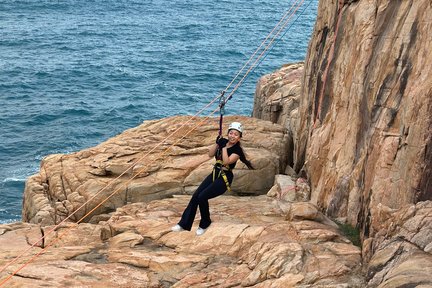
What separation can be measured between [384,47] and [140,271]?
8.31 metres

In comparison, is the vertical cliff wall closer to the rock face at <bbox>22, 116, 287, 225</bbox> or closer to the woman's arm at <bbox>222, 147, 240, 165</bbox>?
the rock face at <bbox>22, 116, 287, 225</bbox>

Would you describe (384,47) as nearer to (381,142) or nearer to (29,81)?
(381,142)

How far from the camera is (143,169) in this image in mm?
23422

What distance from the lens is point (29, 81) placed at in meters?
60.9

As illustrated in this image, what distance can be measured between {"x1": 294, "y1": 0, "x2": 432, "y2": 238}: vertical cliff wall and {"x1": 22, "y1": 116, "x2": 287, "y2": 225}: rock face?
95.5 inches

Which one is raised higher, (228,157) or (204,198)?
(228,157)

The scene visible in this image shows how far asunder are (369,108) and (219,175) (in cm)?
427

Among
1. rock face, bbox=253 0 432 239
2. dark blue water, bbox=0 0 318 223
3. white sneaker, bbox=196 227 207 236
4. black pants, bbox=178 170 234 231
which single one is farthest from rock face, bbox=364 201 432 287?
dark blue water, bbox=0 0 318 223

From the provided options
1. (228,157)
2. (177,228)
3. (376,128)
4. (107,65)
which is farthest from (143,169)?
(107,65)

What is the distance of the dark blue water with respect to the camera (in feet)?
159

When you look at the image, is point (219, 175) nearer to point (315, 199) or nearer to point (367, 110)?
point (315, 199)

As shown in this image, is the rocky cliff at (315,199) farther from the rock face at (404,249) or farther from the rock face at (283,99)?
the rock face at (283,99)

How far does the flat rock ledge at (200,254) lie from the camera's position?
1448 centimetres

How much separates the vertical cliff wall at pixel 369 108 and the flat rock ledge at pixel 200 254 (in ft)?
4.27
